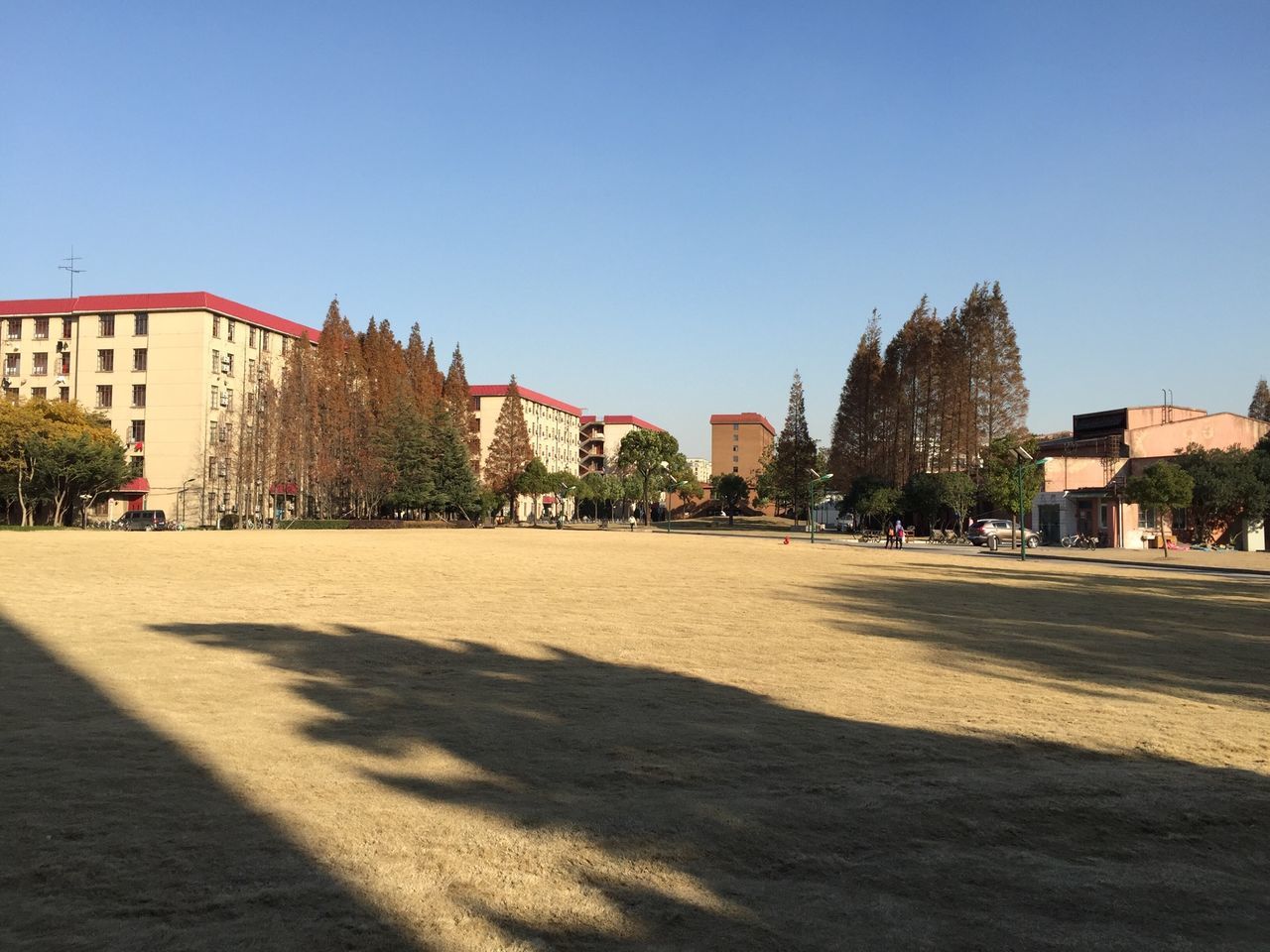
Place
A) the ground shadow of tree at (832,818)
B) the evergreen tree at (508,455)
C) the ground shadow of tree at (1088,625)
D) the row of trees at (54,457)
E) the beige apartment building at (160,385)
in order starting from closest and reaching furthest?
the ground shadow of tree at (832,818), the ground shadow of tree at (1088,625), the row of trees at (54,457), the beige apartment building at (160,385), the evergreen tree at (508,455)

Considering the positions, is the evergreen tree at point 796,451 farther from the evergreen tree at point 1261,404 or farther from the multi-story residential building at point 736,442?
the multi-story residential building at point 736,442

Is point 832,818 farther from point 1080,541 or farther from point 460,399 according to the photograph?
point 460,399

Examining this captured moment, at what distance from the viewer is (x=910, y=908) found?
3906 mm

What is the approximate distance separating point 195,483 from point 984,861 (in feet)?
280

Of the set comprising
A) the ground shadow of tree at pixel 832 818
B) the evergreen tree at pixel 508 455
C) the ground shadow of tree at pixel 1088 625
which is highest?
the evergreen tree at pixel 508 455

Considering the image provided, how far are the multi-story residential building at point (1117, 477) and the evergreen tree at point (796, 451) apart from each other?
120ft

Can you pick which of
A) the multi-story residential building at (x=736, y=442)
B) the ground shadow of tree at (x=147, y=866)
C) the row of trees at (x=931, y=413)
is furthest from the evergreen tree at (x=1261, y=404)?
the ground shadow of tree at (x=147, y=866)

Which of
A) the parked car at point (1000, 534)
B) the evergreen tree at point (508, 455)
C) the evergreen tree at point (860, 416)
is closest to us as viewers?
the parked car at point (1000, 534)

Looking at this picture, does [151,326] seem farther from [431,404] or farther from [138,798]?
[138,798]

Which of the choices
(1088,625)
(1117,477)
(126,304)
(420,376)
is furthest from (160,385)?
(1088,625)

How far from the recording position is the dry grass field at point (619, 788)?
12.5 ft

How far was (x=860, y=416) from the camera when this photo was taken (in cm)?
9031

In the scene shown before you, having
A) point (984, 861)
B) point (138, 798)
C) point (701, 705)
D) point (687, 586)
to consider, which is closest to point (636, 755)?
point (701, 705)

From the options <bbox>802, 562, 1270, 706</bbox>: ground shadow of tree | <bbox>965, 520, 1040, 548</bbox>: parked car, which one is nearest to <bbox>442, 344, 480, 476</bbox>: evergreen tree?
<bbox>965, 520, 1040, 548</bbox>: parked car
